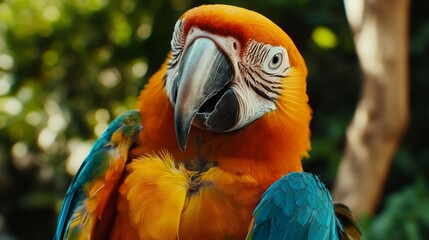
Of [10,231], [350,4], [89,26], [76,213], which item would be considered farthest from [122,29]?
[76,213]

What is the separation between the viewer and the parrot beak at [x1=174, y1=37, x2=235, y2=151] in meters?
1.52

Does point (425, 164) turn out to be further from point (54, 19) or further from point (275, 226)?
point (275, 226)

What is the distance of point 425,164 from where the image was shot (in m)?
4.29

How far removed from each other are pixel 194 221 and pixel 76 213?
35 centimetres

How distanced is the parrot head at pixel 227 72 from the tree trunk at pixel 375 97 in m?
1.58

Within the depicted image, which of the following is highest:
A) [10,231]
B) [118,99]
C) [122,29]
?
[122,29]

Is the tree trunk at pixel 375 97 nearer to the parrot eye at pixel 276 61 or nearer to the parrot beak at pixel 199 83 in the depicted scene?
the parrot eye at pixel 276 61

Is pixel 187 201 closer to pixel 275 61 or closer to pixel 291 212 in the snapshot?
pixel 291 212

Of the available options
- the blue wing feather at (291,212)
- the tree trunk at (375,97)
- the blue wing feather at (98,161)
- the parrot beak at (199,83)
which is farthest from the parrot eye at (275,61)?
the tree trunk at (375,97)

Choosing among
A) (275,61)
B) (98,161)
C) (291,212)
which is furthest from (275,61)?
(98,161)

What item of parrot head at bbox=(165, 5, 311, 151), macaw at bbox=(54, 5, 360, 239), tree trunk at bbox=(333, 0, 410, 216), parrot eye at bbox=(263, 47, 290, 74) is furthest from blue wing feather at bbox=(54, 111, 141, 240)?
tree trunk at bbox=(333, 0, 410, 216)

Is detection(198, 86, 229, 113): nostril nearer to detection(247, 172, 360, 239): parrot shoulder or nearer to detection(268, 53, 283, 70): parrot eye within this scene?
detection(268, 53, 283, 70): parrot eye

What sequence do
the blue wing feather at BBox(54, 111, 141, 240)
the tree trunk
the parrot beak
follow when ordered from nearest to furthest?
the parrot beak, the blue wing feather at BBox(54, 111, 141, 240), the tree trunk

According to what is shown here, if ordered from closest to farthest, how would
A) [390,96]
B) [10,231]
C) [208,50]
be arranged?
[208,50] < [390,96] < [10,231]
